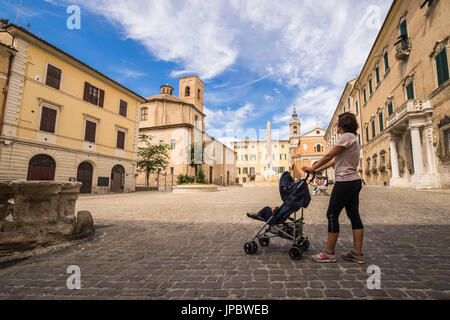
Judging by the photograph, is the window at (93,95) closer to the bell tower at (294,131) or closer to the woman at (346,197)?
the woman at (346,197)

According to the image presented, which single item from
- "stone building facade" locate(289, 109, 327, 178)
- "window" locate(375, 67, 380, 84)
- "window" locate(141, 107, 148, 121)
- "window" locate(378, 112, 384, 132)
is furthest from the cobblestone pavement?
"stone building facade" locate(289, 109, 327, 178)

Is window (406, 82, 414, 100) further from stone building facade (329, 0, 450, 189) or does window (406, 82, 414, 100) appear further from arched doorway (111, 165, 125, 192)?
arched doorway (111, 165, 125, 192)

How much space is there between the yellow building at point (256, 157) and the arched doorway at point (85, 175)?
46830 millimetres

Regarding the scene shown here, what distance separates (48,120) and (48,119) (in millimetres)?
71

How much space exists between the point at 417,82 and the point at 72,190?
792 inches

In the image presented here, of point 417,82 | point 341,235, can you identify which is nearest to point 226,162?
point 417,82

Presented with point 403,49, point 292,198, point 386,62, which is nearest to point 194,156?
point 403,49

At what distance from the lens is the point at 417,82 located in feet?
48.3

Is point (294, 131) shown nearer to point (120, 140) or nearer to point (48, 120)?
point (120, 140)

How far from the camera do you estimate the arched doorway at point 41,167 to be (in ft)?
47.3

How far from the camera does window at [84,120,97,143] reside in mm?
17981

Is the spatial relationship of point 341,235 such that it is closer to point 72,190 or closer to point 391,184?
point 72,190

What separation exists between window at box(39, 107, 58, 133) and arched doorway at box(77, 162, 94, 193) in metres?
3.43
